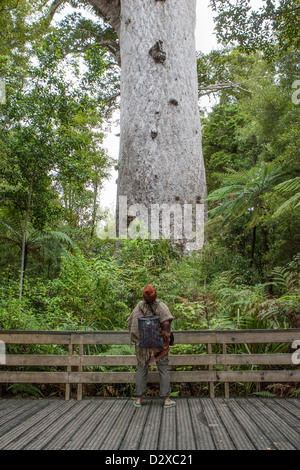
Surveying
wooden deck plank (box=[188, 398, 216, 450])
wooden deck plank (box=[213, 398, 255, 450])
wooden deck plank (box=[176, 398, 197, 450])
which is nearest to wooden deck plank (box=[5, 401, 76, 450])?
wooden deck plank (box=[176, 398, 197, 450])

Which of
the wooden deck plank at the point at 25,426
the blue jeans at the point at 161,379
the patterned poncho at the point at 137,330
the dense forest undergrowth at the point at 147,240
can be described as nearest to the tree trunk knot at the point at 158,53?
Answer: the dense forest undergrowth at the point at 147,240

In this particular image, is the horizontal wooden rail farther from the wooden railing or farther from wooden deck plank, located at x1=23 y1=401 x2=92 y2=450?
wooden deck plank, located at x1=23 y1=401 x2=92 y2=450

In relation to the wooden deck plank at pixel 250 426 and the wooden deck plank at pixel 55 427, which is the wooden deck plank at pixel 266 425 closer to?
the wooden deck plank at pixel 250 426

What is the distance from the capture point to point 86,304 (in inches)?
199

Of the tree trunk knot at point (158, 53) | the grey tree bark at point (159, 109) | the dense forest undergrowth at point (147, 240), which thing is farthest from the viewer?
the tree trunk knot at point (158, 53)

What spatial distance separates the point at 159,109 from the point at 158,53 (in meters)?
1.23

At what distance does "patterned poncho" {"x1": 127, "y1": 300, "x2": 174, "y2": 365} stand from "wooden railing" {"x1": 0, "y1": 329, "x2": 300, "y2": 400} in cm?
29

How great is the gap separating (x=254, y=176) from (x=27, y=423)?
535 centimetres

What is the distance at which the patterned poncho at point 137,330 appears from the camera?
3816mm

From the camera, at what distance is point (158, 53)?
7871mm

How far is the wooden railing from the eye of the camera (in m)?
3.99

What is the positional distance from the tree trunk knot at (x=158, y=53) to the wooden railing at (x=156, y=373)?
238 inches
